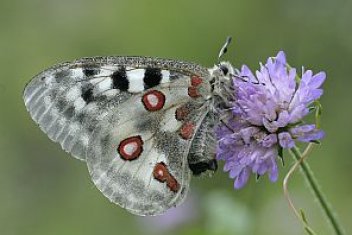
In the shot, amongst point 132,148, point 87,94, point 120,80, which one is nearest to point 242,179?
point 132,148

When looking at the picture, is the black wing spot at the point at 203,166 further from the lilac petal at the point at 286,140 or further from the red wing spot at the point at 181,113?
the lilac petal at the point at 286,140

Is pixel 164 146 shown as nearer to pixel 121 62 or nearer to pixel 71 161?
pixel 121 62

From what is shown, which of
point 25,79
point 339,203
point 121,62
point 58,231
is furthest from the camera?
point 25,79

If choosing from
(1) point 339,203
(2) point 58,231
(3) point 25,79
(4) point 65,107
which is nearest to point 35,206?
(2) point 58,231

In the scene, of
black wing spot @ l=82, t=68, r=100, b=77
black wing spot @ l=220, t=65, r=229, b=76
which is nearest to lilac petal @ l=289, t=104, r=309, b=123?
black wing spot @ l=220, t=65, r=229, b=76

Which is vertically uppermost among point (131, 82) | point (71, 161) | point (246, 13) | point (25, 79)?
point (25, 79)

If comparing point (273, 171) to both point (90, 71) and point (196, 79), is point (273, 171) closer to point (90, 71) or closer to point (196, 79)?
point (196, 79)
